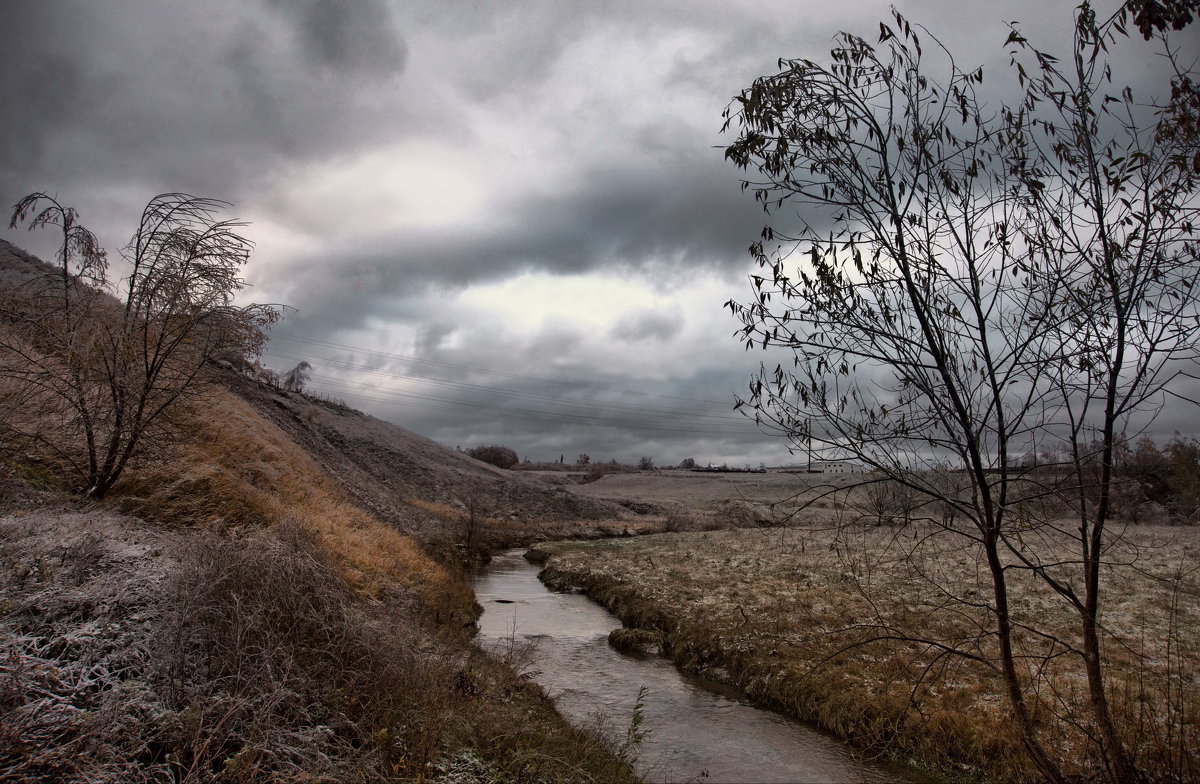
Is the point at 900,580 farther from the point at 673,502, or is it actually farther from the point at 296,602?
the point at 673,502

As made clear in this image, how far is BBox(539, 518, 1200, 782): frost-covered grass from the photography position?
280 inches

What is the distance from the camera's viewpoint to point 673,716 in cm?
1055

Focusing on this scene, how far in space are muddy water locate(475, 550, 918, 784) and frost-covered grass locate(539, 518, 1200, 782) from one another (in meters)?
0.66

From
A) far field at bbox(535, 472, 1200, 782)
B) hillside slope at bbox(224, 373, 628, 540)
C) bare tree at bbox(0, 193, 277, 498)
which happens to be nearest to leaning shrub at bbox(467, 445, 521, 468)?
hillside slope at bbox(224, 373, 628, 540)

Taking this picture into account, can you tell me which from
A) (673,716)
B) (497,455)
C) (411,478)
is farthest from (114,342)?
(497,455)

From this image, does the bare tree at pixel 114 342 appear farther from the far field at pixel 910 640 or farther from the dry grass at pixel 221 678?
the far field at pixel 910 640

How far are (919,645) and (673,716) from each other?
5374 millimetres

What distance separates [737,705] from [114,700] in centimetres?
951

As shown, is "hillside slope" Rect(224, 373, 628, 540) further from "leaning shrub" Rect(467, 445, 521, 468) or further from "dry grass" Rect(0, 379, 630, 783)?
"leaning shrub" Rect(467, 445, 521, 468)

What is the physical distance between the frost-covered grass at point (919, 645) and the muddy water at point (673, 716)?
0.66 meters

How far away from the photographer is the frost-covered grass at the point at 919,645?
712 centimetres

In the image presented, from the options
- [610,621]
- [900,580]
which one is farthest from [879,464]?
[900,580]

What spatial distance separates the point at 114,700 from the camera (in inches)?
214

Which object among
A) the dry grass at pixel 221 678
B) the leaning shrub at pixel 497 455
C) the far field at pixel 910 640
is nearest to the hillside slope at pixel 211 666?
the dry grass at pixel 221 678
